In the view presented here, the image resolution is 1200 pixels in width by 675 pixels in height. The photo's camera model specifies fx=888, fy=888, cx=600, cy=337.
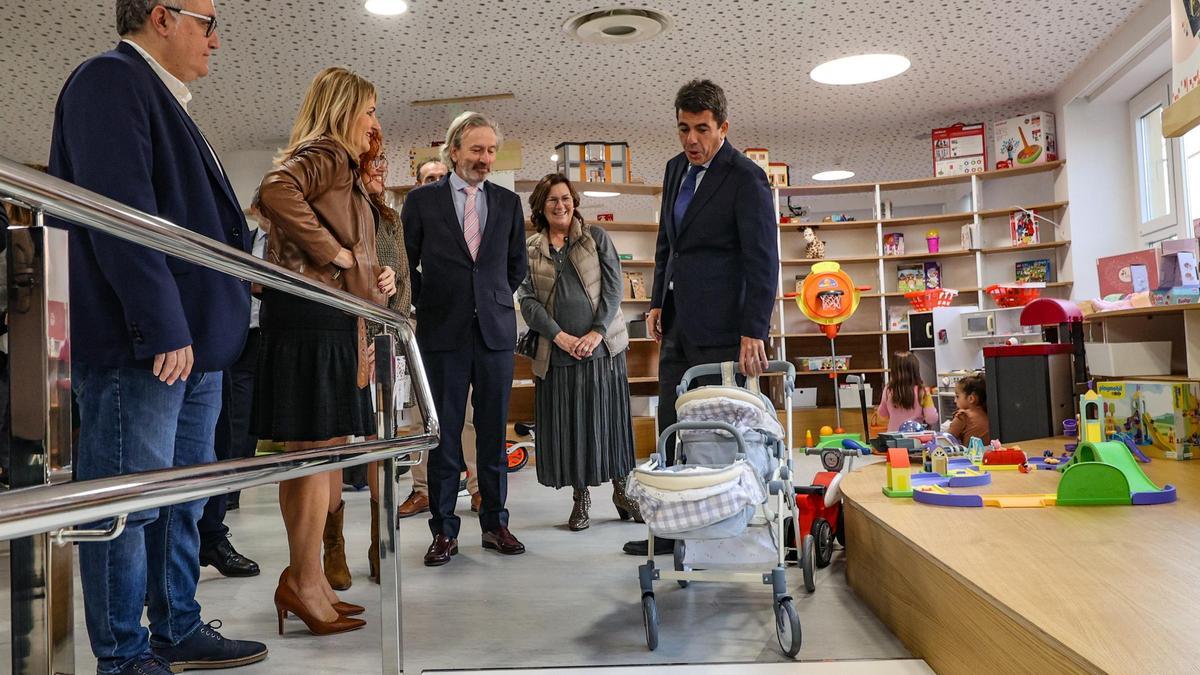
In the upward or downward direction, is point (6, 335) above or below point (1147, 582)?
above

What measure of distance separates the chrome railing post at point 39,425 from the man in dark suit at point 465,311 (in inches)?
79.7

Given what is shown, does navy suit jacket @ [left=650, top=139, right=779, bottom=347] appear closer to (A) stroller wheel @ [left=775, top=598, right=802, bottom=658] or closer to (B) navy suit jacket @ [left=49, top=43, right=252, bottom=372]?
(A) stroller wheel @ [left=775, top=598, right=802, bottom=658]

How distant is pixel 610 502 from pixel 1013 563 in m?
2.70

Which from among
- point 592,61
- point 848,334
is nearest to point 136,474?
point 592,61

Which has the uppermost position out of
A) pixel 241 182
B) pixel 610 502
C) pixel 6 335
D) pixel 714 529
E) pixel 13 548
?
pixel 241 182

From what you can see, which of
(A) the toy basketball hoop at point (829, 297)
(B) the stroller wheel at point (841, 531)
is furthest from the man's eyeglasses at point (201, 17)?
(A) the toy basketball hoop at point (829, 297)

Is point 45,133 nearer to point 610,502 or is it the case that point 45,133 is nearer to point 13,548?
point 610,502

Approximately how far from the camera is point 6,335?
0.89m

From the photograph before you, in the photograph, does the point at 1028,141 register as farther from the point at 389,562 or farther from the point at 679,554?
the point at 389,562

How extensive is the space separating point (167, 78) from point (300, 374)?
0.69 meters

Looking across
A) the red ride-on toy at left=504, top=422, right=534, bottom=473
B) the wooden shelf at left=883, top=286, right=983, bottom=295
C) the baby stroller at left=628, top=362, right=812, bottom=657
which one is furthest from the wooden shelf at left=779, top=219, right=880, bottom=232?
the baby stroller at left=628, top=362, right=812, bottom=657

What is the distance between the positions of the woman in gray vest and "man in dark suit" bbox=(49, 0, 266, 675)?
1.89 meters

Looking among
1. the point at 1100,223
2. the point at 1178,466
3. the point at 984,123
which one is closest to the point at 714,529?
the point at 1178,466

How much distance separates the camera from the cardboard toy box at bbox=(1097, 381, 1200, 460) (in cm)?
312
